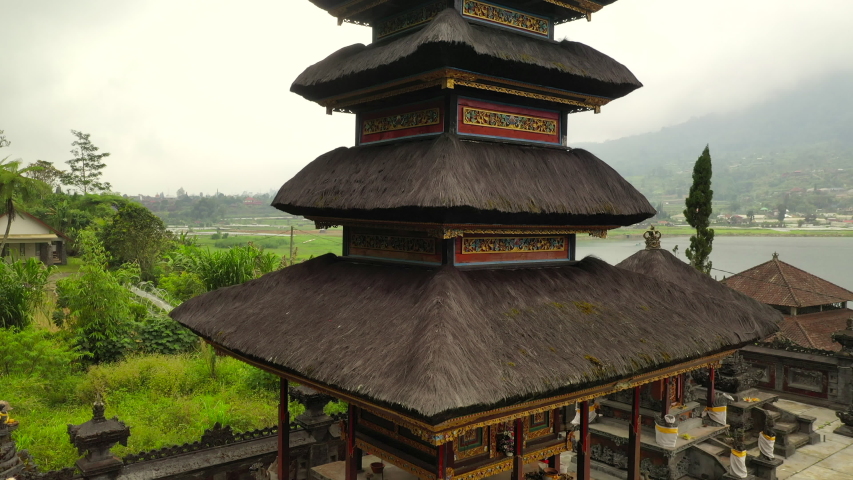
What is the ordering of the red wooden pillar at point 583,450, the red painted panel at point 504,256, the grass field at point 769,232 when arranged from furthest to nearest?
the grass field at point 769,232, the red wooden pillar at point 583,450, the red painted panel at point 504,256

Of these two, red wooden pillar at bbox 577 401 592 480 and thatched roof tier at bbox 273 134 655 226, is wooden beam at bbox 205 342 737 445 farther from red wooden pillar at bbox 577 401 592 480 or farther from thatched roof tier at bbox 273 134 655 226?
thatched roof tier at bbox 273 134 655 226

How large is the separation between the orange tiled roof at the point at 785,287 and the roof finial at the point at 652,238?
1117 centimetres

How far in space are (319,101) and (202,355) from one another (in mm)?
15235

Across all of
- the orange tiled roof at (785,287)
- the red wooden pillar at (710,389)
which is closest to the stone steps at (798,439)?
the red wooden pillar at (710,389)

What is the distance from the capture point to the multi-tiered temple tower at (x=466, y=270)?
23.9ft

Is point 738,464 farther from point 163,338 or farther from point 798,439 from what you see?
point 163,338

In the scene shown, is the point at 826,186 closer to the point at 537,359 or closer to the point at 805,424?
the point at 805,424

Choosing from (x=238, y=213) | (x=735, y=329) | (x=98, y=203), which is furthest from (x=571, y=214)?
(x=238, y=213)

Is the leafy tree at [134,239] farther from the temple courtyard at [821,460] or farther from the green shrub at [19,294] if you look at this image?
the temple courtyard at [821,460]

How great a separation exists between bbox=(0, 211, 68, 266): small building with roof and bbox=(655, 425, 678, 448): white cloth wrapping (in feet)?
150

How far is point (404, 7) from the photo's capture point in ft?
35.8

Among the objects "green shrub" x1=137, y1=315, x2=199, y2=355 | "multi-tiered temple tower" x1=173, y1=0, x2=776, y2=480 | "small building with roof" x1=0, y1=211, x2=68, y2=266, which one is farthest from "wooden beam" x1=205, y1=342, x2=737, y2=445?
"small building with roof" x1=0, y1=211, x2=68, y2=266

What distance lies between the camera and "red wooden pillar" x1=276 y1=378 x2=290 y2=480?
11.5 m

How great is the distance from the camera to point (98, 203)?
52.4m
